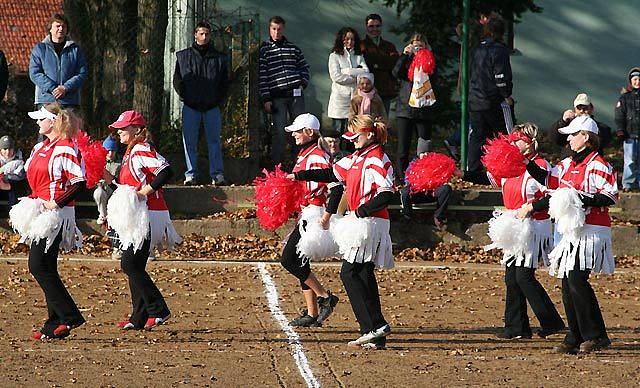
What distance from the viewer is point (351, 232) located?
11344 millimetres

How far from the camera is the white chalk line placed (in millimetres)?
10211

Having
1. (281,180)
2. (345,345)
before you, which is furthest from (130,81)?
(345,345)

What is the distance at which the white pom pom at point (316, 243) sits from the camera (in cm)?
1208

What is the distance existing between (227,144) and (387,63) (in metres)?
2.67

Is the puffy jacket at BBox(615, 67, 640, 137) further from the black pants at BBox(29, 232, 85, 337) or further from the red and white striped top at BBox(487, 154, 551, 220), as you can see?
the black pants at BBox(29, 232, 85, 337)

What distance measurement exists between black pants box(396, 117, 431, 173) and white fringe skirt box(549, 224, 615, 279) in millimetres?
7517

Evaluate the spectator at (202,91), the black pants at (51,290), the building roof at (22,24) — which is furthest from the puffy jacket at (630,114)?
the building roof at (22,24)

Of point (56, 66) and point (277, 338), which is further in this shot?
point (56, 66)

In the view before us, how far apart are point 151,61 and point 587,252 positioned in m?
10.5

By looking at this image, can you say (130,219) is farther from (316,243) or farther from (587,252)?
(587,252)

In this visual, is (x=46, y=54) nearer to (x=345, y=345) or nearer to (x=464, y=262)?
(x=464, y=262)

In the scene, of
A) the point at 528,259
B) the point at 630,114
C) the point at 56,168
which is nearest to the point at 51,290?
the point at 56,168

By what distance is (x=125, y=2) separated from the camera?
812 inches

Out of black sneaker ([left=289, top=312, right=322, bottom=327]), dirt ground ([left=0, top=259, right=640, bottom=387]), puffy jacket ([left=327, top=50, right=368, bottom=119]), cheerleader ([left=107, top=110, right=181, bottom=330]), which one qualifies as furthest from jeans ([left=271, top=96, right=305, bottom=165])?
cheerleader ([left=107, top=110, right=181, bottom=330])
